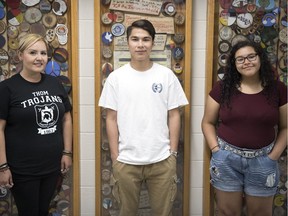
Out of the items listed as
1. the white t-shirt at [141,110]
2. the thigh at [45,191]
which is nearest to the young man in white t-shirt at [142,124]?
the white t-shirt at [141,110]

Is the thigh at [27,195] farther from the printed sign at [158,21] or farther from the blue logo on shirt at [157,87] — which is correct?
the printed sign at [158,21]

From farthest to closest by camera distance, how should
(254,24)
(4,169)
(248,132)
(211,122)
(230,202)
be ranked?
(254,24) < (211,122) < (230,202) < (248,132) < (4,169)

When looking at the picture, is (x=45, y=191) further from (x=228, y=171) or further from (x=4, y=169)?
(x=228, y=171)

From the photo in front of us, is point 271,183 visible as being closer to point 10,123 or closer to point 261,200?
point 261,200

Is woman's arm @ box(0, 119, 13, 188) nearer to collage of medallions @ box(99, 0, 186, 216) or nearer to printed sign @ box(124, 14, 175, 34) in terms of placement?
collage of medallions @ box(99, 0, 186, 216)

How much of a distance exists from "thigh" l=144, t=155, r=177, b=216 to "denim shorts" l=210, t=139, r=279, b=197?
0.94ft

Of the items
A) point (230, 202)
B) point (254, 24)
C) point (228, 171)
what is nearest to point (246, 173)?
point (228, 171)

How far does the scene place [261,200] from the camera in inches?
90.7

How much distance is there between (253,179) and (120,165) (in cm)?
83

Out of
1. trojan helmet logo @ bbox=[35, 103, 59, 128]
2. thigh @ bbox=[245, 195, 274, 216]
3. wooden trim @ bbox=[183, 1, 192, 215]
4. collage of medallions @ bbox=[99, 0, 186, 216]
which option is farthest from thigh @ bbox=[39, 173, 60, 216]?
thigh @ bbox=[245, 195, 274, 216]

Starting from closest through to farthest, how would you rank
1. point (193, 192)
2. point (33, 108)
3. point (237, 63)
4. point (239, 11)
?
point (33, 108), point (237, 63), point (239, 11), point (193, 192)

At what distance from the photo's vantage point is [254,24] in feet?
8.55

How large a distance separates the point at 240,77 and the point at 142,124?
0.69 m

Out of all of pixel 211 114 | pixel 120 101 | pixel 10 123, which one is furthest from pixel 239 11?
pixel 10 123
